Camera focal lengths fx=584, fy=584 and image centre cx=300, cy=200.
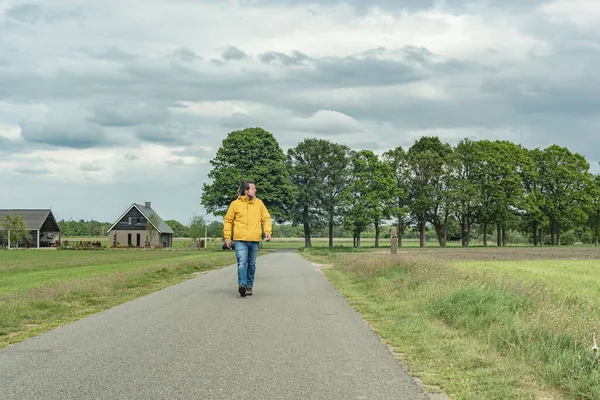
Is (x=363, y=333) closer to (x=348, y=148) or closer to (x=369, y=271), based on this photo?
(x=369, y=271)

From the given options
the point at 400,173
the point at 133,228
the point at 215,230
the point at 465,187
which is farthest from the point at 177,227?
the point at 465,187

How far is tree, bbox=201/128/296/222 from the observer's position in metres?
63.1

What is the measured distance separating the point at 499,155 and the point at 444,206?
10.6 meters

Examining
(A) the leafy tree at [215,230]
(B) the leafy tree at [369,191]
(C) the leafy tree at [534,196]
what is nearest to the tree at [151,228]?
(A) the leafy tree at [215,230]

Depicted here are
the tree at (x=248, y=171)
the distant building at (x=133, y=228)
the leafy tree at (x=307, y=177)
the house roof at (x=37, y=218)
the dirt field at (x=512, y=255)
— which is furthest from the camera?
the distant building at (x=133, y=228)

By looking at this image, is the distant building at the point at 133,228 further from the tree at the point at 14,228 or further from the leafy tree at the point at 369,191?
the leafy tree at the point at 369,191

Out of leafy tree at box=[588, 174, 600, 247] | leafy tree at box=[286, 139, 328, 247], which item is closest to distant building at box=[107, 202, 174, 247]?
leafy tree at box=[286, 139, 328, 247]

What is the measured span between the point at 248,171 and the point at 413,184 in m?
23.1

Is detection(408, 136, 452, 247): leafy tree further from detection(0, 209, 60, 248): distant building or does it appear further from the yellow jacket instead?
the yellow jacket

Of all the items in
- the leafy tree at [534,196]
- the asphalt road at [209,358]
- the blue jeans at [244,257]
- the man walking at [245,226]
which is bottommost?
the asphalt road at [209,358]

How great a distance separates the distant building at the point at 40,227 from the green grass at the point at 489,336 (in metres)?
77.9

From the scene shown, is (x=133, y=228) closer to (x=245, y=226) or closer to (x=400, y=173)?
(x=400, y=173)

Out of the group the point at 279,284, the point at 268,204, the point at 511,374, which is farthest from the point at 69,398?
the point at 268,204

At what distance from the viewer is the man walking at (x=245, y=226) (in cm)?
1193
